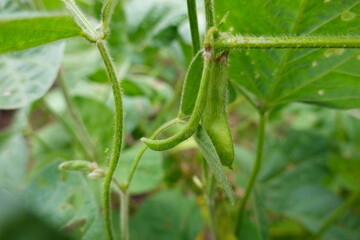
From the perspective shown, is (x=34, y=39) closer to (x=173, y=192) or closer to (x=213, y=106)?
(x=213, y=106)

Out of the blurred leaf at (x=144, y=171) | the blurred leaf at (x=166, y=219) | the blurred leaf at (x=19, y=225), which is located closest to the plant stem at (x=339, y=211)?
the blurred leaf at (x=166, y=219)

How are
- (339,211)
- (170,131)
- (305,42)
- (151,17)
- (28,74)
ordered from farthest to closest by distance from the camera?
(170,131), (151,17), (339,211), (28,74), (305,42)

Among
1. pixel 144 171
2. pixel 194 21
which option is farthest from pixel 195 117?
pixel 144 171

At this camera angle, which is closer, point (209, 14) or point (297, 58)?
point (209, 14)

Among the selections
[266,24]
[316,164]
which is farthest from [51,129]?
[266,24]

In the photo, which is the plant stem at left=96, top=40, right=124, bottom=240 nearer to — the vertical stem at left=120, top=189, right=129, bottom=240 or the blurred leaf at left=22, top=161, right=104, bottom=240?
the vertical stem at left=120, top=189, right=129, bottom=240

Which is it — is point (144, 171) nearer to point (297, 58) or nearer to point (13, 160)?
point (13, 160)

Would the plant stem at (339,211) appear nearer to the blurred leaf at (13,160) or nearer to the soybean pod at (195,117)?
the soybean pod at (195,117)
